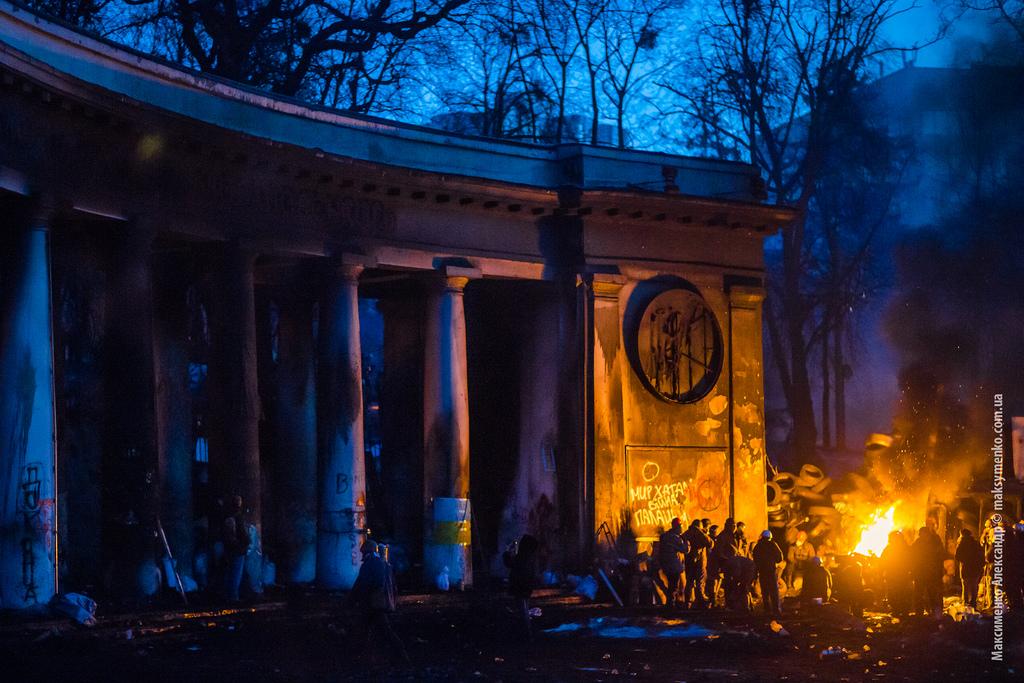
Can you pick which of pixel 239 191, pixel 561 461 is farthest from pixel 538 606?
pixel 239 191

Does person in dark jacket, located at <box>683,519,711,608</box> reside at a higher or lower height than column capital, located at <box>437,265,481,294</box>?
lower

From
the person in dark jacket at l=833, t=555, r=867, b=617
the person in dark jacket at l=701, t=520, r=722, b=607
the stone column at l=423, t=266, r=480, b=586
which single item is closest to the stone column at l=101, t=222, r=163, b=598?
the stone column at l=423, t=266, r=480, b=586

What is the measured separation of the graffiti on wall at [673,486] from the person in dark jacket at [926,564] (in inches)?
188

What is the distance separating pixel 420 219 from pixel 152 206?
5411 mm

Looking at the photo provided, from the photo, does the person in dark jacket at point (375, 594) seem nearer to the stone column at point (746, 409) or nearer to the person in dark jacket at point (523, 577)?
the person in dark jacket at point (523, 577)

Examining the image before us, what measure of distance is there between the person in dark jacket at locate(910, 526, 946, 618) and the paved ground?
0.92m

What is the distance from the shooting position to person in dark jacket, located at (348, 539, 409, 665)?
1584cm

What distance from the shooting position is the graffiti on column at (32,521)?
59.4 ft

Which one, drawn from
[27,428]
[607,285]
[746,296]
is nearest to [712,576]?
[607,285]

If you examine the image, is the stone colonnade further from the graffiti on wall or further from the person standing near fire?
the person standing near fire

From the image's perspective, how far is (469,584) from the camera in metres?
24.6

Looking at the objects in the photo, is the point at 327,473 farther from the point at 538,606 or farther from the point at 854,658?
the point at 854,658

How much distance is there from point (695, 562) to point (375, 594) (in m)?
9.86

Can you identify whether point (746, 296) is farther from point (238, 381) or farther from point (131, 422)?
point (131, 422)
